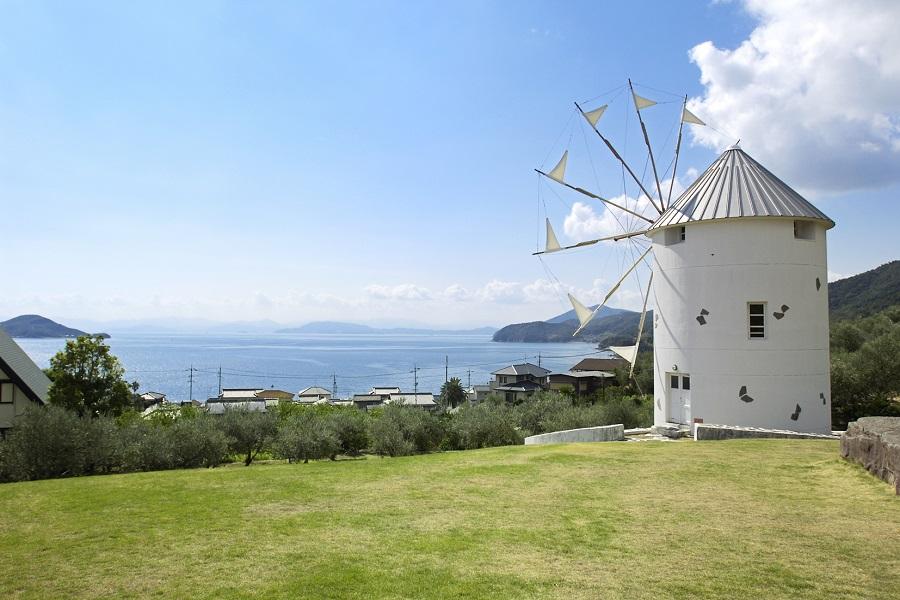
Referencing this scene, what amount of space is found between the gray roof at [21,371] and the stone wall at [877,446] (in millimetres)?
26721

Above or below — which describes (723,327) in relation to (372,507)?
above

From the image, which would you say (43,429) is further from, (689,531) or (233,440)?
(689,531)

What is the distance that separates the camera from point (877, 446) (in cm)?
1052

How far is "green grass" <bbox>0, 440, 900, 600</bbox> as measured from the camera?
6336mm

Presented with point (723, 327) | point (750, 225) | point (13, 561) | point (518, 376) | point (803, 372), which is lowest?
point (518, 376)

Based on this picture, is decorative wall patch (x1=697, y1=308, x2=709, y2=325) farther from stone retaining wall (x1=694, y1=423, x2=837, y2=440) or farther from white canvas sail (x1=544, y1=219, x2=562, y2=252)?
white canvas sail (x1=544, y1=219, x2=562, y2=252)

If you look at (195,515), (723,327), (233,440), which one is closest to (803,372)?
(723,327)

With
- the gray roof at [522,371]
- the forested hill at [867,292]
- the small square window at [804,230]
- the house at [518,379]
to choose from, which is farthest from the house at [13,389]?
the forested hill at [867,292]

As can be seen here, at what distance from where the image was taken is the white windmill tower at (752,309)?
1812 cm

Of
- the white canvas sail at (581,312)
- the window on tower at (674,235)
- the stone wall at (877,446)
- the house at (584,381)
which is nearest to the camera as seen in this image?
the stone wall at (877,446)

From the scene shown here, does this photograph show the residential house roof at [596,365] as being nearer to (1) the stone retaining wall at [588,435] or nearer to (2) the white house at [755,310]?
(2) the white house at [755,310]

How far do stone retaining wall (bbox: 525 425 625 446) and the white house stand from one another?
2.69 metres

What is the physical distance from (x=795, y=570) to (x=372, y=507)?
598 centimetres

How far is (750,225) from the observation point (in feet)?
59.9
